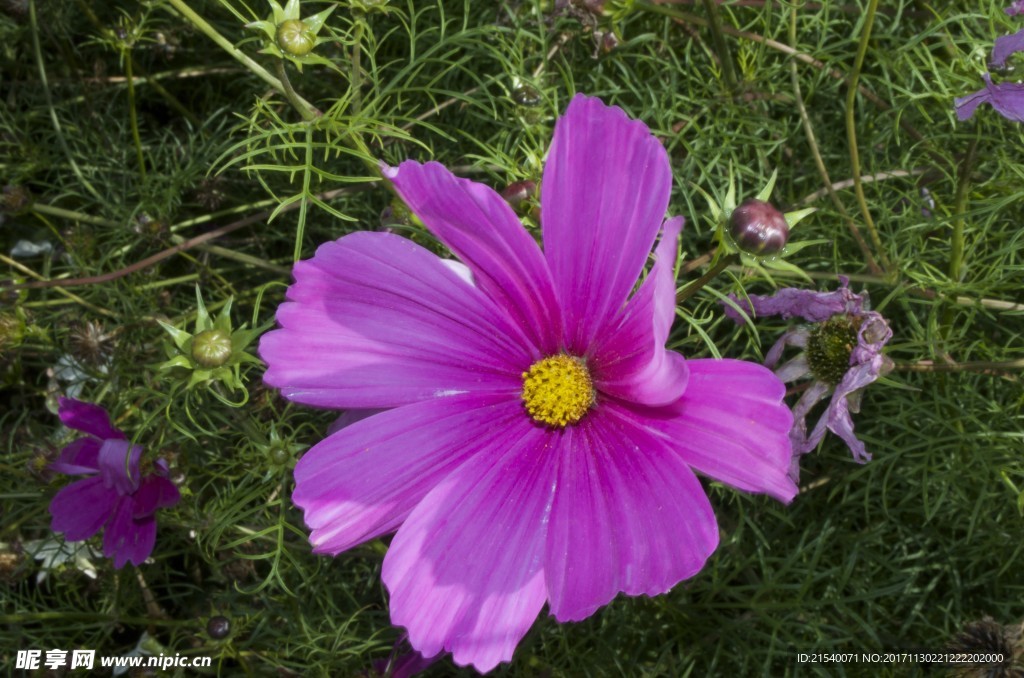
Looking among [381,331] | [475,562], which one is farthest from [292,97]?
[475,562]

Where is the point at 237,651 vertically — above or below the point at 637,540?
below

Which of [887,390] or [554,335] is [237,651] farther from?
[887,390]

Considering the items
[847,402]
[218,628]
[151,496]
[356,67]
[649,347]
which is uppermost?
[356,67]

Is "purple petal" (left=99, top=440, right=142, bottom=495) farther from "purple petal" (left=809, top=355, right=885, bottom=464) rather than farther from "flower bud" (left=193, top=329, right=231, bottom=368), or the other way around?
"purple petal" (left=809, top=355, right=885, bottom=464)

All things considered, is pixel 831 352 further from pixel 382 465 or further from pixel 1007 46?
pixel 382 465

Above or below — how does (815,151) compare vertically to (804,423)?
above

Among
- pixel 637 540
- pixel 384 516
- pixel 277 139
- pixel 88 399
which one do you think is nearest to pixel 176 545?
pixel 88 399
